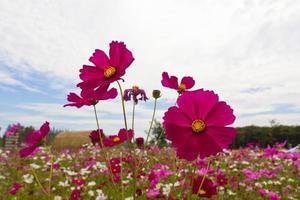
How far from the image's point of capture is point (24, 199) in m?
4.70

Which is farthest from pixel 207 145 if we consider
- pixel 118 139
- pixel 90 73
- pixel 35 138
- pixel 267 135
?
pixel 267 135

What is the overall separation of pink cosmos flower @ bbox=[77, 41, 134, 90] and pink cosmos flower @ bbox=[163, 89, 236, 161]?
0.80ft

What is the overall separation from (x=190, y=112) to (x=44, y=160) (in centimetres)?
812

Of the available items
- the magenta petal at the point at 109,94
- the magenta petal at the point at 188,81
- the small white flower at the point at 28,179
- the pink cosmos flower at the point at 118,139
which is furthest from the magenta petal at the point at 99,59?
the small white flower at the point at 28,179

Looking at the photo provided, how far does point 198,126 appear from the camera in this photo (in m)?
1.38

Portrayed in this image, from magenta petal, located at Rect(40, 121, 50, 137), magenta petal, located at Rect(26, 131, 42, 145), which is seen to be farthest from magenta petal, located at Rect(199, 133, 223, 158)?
magenta petal, located at Rect(26, 131, 42, 145)

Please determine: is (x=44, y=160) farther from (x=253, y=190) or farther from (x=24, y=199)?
(x=253, y=190)

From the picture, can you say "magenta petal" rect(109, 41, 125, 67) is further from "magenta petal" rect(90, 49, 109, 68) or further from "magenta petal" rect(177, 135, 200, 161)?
"magenta petal" rect(177, 135, 200, 161)

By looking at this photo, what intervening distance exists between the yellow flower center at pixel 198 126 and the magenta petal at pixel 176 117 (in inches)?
0.8

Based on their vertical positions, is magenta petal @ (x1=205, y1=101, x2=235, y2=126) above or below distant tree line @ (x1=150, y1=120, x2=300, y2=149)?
below

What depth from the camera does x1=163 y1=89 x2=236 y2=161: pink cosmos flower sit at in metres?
1.34

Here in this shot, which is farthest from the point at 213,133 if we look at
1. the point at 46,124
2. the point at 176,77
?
the point at 46,124

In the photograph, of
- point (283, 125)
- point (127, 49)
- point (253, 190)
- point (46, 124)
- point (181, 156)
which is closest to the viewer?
point (181, 156)

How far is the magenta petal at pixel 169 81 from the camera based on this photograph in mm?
1946
